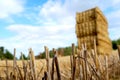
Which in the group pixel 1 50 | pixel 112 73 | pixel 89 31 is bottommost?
pixel 112 73

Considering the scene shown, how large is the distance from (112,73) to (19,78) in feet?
12.8

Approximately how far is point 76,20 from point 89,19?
0.77 meters

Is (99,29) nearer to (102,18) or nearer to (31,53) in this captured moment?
(102,18)

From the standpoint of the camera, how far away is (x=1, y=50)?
39.7ft

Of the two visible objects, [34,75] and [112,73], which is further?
[112,73]

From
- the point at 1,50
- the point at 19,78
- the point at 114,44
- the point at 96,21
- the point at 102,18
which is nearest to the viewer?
the point at 19,78

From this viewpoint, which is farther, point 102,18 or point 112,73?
point 102,18

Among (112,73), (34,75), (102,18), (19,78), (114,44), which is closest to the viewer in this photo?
(34,75)

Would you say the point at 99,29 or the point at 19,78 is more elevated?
the point at 99,29

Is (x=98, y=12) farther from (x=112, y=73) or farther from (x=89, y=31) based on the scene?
(x=112, y=73)

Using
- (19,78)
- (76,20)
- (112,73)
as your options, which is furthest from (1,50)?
(19,78)

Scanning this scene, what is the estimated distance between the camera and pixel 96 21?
17328 mm

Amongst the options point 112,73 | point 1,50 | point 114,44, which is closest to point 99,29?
point 1,50

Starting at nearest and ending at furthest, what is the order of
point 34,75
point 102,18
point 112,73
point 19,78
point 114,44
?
1. point 34,75
2. point 19,78
3. point 112,73
4. point 102,18
5. point 114,44
